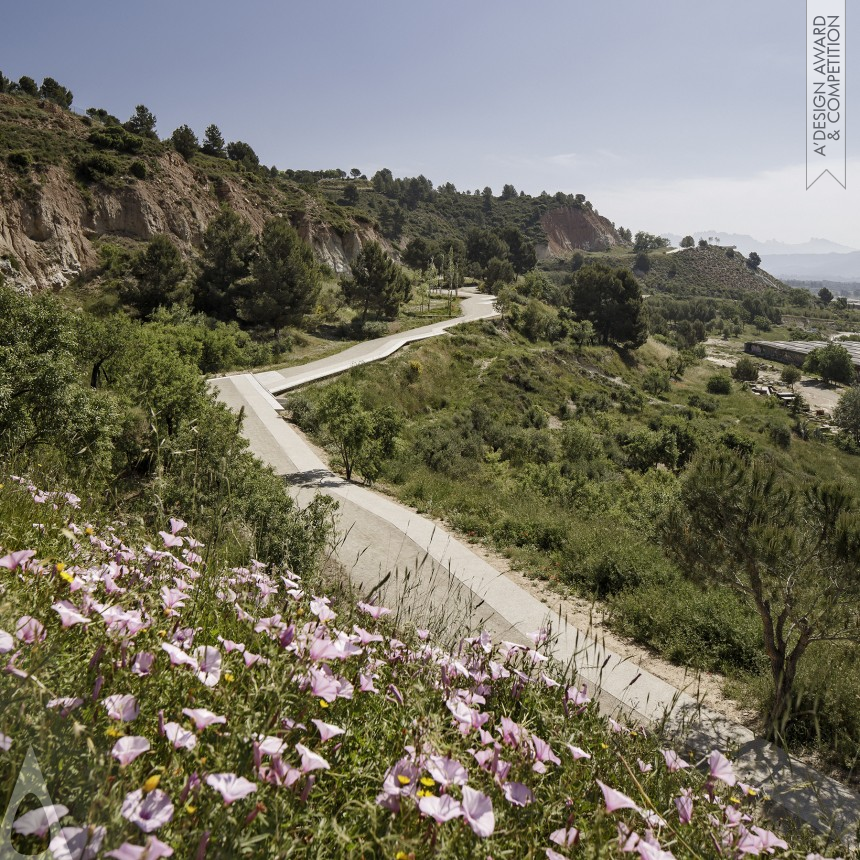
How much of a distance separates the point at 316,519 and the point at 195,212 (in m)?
46.2

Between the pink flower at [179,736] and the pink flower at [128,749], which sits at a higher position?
the pink flower at [128,749]

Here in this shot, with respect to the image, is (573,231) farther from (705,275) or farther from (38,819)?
(38,819)

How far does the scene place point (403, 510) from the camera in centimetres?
1352

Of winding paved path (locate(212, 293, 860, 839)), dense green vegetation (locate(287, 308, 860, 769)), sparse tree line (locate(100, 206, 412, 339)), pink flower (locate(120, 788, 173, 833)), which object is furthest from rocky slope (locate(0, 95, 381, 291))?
pink flower (locate(120, 788, 173, 833))

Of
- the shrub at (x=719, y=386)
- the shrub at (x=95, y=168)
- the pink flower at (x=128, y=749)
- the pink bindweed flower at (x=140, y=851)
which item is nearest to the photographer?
the pink bindweed flower at (x=140, y=851)

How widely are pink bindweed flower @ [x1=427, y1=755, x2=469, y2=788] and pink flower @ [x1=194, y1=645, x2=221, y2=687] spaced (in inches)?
27.3

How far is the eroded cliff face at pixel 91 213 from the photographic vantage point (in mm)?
32750

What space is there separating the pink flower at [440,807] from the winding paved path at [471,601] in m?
0.83

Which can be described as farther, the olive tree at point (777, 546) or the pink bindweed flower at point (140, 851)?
the olive tree at point (777, 546)

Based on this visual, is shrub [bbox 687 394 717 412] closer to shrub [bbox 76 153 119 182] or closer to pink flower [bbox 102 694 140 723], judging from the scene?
shrub [bbox 76 153 119 182]

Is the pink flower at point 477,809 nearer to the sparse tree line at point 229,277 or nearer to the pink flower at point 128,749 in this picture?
the pink flower at point 128,749

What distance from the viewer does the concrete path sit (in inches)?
1033

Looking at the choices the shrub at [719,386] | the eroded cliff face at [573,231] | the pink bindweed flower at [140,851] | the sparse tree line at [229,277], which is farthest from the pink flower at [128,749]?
the eroded cliff face at [573,231]

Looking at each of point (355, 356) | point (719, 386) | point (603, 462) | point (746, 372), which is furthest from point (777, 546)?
point (746, 372)
